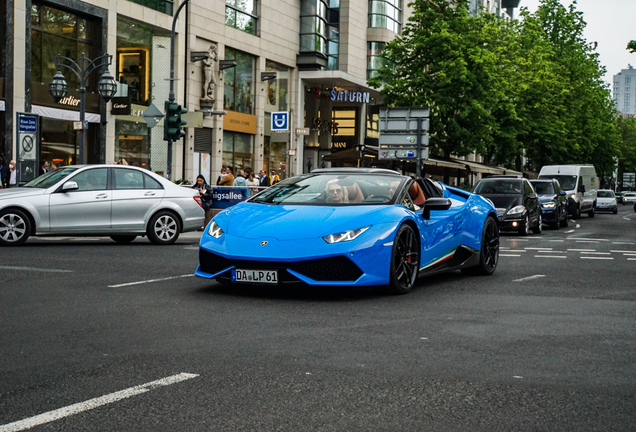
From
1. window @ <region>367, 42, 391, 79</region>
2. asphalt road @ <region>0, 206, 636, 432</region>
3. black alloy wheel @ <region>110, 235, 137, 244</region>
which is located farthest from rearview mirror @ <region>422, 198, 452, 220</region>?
window @ <region>367, 42, 391, 79</region>

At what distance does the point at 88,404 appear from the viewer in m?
4.16

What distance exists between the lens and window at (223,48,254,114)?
3978 cm

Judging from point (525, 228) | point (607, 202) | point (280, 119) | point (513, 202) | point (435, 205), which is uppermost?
point (280, 119)

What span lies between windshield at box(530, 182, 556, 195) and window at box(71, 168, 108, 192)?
661 inches

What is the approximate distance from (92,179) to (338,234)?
323 inches

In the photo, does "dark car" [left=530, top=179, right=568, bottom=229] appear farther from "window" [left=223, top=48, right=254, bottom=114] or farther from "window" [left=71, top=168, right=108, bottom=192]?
"window" [left=223, top=48, right=254, bottom=114]

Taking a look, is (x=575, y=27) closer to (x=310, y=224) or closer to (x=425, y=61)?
(x=425, y=61)

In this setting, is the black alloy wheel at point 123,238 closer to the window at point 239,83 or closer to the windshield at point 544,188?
the windshield at point 544,188

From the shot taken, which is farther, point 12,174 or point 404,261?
point 12,174

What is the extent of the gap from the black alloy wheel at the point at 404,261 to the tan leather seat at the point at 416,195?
85cm

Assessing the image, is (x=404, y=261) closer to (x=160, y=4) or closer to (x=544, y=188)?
(x=544, y=188)

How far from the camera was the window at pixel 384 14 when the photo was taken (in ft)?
172

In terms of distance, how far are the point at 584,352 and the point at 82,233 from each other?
424 inches

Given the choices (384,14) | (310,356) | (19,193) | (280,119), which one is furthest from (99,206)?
(384,14)
